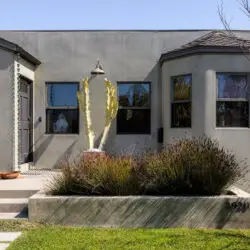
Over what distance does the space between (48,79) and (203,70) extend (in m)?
5.00

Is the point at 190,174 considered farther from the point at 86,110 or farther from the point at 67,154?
the point at 67,154

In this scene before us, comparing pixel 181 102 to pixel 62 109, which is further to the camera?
pixel 62 109

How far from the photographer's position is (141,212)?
6.56 metres

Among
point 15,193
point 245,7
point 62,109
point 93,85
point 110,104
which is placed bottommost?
point 15,193

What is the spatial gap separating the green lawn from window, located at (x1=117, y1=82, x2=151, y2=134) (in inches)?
250

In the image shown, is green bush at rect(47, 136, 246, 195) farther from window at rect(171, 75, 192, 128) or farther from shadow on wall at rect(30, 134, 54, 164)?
shadow on wall at rect(30, 134, 54, 164)

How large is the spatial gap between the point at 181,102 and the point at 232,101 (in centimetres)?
142

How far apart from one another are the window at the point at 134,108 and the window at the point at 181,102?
1.34 metres

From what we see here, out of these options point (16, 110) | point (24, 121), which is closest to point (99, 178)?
point (16, 110)

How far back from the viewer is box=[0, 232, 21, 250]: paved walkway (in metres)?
5.29

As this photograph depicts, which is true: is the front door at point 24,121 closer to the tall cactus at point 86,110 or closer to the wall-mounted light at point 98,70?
the tall cactus at point 86,110

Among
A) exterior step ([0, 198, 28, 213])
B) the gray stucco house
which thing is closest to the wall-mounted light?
the gray stucco house

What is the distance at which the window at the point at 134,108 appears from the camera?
1240cm

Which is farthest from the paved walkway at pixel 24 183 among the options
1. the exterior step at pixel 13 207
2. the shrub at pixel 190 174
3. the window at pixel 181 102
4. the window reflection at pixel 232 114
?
the window reflection at pixel 232 114
